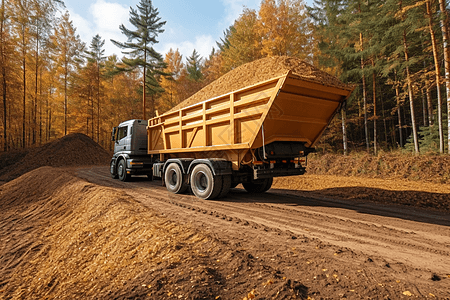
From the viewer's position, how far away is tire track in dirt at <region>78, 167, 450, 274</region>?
2980 mm

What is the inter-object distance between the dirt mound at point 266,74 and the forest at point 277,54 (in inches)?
133

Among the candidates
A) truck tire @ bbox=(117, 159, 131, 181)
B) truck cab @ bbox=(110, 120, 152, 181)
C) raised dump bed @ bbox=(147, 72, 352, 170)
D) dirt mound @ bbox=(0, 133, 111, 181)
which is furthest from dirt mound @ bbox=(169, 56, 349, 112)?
dirt mound @ bbox=(0, 133, 111, 181)

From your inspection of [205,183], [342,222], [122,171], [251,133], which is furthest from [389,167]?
[122,171]

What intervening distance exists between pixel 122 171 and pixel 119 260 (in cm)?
888

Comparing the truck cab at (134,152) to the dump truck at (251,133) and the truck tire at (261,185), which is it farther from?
the truck tire at (261,185)

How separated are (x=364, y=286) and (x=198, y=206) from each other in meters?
3.99

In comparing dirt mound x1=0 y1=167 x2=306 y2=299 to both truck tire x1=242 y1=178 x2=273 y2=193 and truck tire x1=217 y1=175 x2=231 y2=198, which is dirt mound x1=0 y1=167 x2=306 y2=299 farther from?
truck tire x1=242 y1=178 x2=273 y2=193

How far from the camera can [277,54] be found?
16.0m

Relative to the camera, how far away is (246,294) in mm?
1993

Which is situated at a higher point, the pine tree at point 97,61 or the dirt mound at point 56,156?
the pine tree at point 97,61

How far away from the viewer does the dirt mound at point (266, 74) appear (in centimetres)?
568

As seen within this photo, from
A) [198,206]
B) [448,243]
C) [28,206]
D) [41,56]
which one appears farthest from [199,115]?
[41,56]

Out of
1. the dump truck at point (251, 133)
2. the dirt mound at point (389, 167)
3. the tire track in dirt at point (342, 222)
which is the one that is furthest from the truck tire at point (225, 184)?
the dirt mound at point (389, 167)

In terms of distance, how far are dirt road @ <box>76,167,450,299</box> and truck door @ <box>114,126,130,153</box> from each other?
19.4 ft
